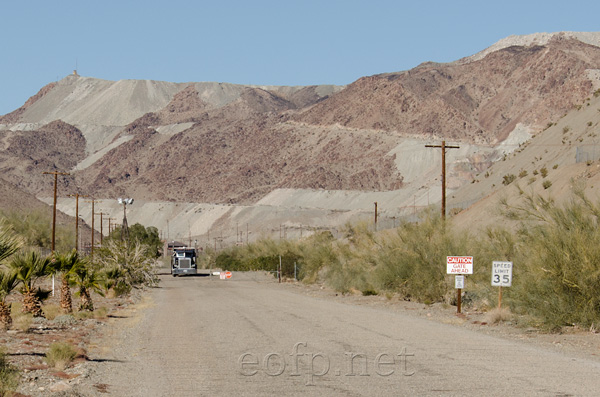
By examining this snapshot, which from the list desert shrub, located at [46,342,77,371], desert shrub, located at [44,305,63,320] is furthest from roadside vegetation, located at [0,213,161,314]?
desert shrub, located at [46,342,77,371]

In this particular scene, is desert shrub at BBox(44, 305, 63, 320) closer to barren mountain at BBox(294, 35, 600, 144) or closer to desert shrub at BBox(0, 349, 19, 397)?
desert shrub at BBox(0, 349, 19, 397)

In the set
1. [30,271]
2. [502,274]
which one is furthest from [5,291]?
[502,274]

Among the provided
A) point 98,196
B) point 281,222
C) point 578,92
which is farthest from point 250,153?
point 578,92

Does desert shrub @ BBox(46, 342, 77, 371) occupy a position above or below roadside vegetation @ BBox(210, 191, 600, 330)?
below

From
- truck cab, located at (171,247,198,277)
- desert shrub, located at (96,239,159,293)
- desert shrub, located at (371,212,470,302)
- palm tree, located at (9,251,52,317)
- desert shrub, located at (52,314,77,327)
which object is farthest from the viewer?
truck cab, located at (171,247,198,277)

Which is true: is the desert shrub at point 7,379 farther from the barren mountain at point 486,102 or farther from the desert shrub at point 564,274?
the barren mountain at point 486,102

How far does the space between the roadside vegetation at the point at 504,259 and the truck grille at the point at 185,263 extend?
20.3 meters

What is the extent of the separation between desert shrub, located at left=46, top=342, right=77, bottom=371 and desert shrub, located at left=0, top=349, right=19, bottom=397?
1.51m

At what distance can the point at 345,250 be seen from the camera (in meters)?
50.8

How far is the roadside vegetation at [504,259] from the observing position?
68.7ft

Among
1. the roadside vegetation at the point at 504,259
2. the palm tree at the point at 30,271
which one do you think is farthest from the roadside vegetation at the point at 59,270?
the roadside vegetation at the point at 504,259

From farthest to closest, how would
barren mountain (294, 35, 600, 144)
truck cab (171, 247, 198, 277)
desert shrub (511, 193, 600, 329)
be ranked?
barren mountain (294, 35, 600, 144) → truck cab (171, 247, 198, 277) → desert shrub (511, 193, 600, 329)

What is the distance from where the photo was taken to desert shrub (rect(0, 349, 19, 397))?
11.6 metres

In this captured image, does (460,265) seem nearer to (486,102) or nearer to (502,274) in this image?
(502,274)
